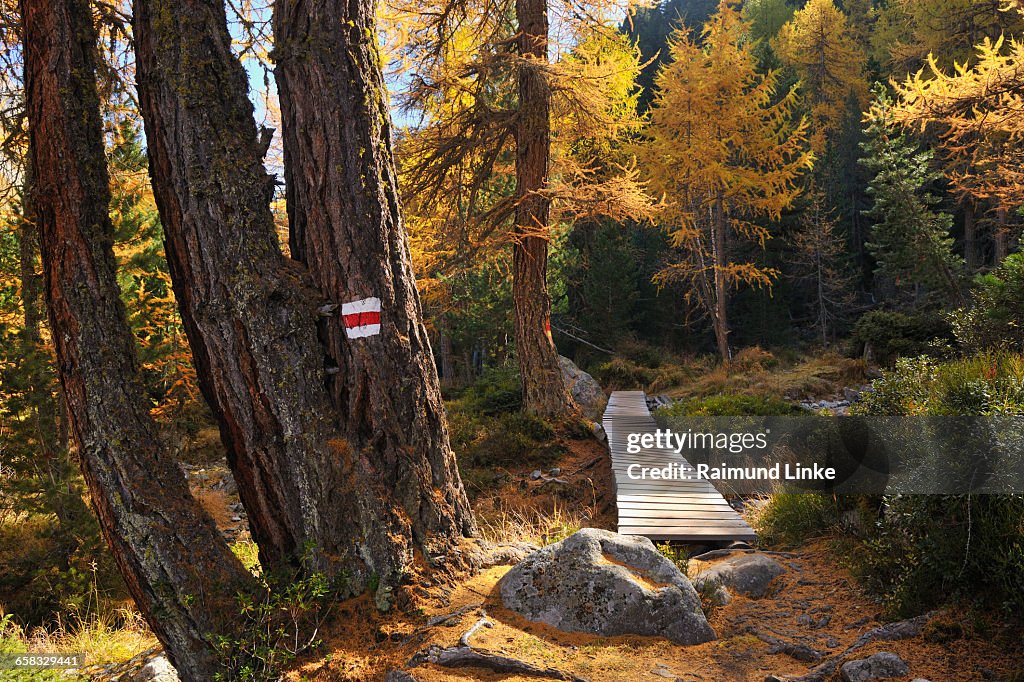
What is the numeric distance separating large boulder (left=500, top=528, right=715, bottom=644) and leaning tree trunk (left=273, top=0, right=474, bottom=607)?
1.90ft

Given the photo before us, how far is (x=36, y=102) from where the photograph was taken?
11.5 feet

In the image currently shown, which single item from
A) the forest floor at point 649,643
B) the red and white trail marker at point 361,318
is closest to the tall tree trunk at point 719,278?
the forest floor at point 649,643

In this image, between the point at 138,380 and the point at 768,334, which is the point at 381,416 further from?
the point at 768,334

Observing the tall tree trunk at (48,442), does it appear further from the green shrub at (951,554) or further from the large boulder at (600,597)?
the green shrub at (951,554)

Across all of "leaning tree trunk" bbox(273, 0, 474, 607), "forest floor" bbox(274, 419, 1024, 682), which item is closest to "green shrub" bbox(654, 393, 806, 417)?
"forest floor" bbox(274, 419, 1024, 682)

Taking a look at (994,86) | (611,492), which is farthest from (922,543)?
(994,86)

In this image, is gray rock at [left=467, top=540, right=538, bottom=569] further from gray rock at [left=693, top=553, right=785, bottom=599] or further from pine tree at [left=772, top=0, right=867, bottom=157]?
pine tree at [left=772, top=0, right=867, bottom=157]

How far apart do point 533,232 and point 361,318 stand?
6260 mm

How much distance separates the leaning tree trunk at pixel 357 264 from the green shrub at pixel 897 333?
46.2 ft

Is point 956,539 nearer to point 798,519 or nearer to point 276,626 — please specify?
point 798,519

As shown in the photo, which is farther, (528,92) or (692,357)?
(692,357)

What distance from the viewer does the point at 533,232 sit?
9.65 meters

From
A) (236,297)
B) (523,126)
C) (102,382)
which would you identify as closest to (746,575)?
(236,297)

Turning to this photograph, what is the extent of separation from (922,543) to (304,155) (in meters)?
4.49
